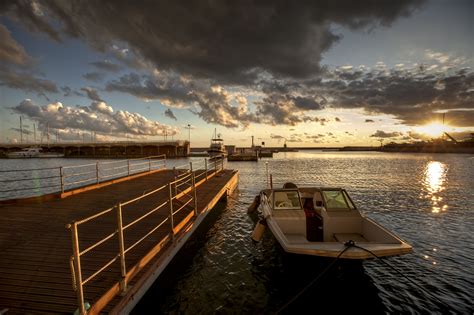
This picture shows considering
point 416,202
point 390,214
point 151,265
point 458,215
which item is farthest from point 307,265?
point 416,202

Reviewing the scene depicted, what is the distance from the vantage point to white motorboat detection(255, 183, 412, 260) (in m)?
6.21

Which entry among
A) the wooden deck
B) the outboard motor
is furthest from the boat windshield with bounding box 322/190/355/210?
the wooden deck

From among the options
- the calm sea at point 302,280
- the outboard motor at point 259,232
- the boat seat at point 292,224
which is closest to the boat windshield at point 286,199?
the boat seat at point 292,224

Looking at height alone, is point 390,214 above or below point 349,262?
below

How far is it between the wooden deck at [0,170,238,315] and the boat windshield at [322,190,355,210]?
5536 millimetres

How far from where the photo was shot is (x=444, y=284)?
746 centimetres

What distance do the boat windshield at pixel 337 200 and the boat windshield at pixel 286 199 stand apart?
3.71 ft

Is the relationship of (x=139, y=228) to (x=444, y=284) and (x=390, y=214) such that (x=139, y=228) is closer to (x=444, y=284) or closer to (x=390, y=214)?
(x=444, y=284)

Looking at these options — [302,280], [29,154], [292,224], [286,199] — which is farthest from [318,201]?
[29,154]

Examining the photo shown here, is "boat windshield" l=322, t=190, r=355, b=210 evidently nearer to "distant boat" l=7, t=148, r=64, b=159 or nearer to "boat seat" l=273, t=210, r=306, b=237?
"boat seat" l=273, t=210, r=306, b=237

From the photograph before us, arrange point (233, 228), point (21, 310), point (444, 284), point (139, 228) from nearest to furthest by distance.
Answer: point (21, 310), point (444, 284), point (139, 228), point (233, 228)

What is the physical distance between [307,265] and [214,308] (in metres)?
2.89

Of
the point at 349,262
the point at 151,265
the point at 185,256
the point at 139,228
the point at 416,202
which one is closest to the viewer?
the point at 151,265

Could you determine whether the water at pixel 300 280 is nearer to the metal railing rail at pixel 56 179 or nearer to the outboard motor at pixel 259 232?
the outboard motor at pixel 259 232
